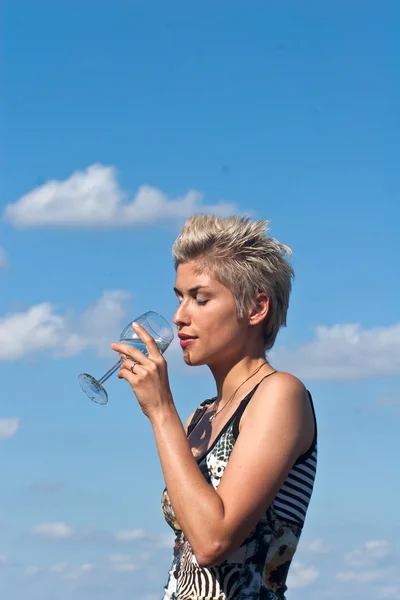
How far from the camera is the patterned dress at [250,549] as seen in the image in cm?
603

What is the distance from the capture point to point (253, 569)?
6035mm

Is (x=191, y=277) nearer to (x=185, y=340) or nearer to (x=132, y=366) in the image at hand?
(x=185, y=340)

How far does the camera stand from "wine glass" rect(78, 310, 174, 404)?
22.0ft

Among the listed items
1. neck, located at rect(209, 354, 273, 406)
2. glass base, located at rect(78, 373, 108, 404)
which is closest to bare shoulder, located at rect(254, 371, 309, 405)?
neck, located at rect(209, 354, 273, 406)

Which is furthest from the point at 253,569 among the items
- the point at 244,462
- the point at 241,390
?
the point at 241,390

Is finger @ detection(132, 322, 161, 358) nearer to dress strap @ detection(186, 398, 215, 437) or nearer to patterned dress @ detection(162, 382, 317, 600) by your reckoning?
patterned dress @ detection(162, 382, 317, 600)

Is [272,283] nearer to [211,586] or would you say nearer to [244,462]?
[244,462]

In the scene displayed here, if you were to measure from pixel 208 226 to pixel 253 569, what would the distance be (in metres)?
2.19

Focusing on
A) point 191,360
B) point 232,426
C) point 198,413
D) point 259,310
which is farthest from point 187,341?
point 198,413

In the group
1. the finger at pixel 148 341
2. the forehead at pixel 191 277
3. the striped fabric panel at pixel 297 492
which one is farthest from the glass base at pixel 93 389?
the striped fabric panel at pixel 297 492

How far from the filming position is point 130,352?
20.6 ft

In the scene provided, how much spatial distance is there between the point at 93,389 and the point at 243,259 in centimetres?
133

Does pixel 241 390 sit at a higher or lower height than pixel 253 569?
higher

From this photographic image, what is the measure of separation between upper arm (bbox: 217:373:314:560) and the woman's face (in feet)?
1.46
